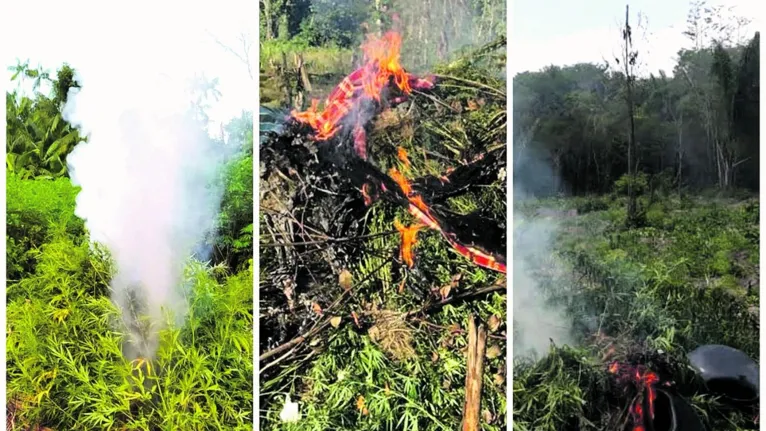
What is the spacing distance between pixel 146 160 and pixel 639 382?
70.7 inches

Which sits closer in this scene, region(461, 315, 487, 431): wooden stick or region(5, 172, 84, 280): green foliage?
region(461, 315, 487, 431): wooden stick

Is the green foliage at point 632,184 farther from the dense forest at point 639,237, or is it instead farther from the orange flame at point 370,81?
the orange flame at point 370,81

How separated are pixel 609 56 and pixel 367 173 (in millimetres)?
873

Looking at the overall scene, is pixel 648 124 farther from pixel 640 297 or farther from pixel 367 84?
pixel 367 84

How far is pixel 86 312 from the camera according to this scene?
8.46 feet

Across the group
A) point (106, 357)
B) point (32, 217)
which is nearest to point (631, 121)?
point (106, 357)

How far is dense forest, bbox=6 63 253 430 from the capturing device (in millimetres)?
2514

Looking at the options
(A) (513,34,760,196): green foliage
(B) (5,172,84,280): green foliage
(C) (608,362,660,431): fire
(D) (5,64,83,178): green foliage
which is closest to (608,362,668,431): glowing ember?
(C) (608,362,660,431): fire

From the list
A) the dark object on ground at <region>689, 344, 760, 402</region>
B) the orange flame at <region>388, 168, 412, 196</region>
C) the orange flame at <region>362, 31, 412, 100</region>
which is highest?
the orange flame at <region>362, 31, 412, 100</region>

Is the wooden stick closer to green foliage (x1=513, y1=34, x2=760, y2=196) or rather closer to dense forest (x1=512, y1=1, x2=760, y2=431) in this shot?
dense forest (x1=512, y1=1, x2=760, y2=431)

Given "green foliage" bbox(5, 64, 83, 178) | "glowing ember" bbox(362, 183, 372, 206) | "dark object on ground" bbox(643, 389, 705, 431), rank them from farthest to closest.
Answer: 1. "green foliage" bbox(5, 64, 83, 178)
2. "glowing ember" bbox(362, 183, 372, 206)
3. "dark object on ground" bbox(643, 389, 705, 431)

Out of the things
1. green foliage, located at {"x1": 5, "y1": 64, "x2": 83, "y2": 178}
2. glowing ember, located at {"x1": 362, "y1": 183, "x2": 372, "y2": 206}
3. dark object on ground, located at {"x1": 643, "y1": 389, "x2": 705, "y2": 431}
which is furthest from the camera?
green foliage, located at {"x1": 5, "y1": 64, "x2": 83, "y2": 178}

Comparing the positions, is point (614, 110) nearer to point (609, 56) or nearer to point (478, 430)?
point (609, 56)

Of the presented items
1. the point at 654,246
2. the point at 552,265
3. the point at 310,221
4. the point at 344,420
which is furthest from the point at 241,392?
the point at 654,246
